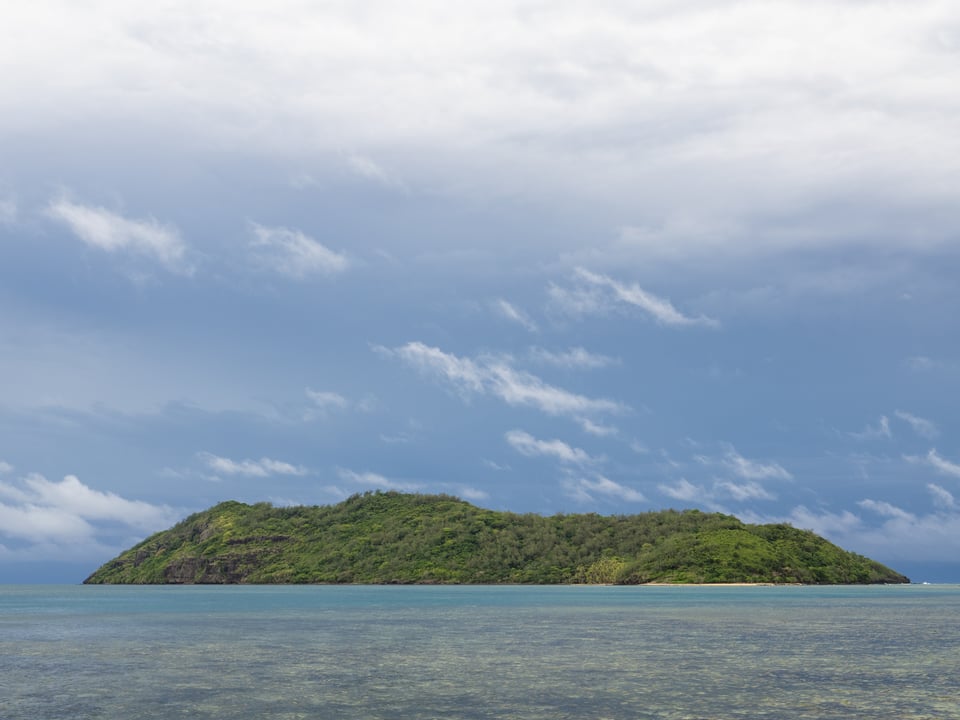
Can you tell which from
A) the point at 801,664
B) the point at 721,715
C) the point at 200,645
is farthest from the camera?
the point at 200,645

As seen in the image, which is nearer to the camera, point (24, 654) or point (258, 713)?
point (258, 713)

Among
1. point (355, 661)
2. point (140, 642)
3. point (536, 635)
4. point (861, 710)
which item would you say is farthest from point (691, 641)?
point (140, 642)

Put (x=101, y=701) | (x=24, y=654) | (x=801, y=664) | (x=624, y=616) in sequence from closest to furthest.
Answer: (x=101, y=701)
(x=801, y=664)
(x=24, y=654)
(x=624, y=616)

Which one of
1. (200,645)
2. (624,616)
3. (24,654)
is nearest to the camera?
(24,654)

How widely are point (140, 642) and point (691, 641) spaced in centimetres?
3781

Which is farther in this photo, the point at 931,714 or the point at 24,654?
the point at 24,654

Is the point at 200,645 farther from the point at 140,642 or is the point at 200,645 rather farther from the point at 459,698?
the point at 459,698

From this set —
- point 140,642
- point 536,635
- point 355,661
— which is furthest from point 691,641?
point 140,642

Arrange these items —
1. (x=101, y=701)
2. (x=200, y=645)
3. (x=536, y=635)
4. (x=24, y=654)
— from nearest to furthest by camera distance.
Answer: (x=101, y=701)
(x=24, y=654)
(x=200, y=645)
(x=536, y=635)

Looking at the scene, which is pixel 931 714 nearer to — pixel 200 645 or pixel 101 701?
pixel 101 701

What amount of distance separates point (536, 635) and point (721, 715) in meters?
38.7

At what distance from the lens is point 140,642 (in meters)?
67.9

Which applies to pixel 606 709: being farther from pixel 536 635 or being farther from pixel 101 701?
pixel 536 635

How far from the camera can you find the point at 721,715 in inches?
1312
